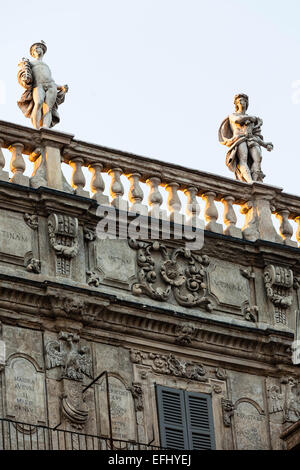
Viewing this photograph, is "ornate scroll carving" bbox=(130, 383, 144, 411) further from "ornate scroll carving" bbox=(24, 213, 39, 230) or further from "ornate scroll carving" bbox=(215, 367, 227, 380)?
"ornate scroll carving" bbox=(24, 213, 39, 230)

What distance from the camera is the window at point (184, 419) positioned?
3133 centimetres

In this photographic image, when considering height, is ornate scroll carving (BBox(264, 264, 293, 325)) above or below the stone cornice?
above

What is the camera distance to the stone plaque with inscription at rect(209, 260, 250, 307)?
1297 inches

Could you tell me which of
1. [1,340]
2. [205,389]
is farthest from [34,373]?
[205,389]

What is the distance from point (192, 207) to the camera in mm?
33438

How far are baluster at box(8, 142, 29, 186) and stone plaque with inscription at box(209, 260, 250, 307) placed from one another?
316 cm

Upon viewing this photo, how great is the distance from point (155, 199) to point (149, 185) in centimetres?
29

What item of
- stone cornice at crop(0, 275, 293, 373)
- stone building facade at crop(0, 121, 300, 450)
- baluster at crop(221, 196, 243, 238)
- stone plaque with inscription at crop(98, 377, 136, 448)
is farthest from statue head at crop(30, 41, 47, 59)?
stone plaque with inscription at crop(98, 377, 136, 448)

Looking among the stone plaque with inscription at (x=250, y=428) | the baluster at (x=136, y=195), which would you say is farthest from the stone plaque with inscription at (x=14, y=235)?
the stone plaque with inscription at (x=250, y=428)

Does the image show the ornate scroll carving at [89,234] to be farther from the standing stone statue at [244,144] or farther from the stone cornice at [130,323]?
the standing stone statue at [244,144]

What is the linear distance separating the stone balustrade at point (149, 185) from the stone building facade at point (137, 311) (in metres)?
0.02
